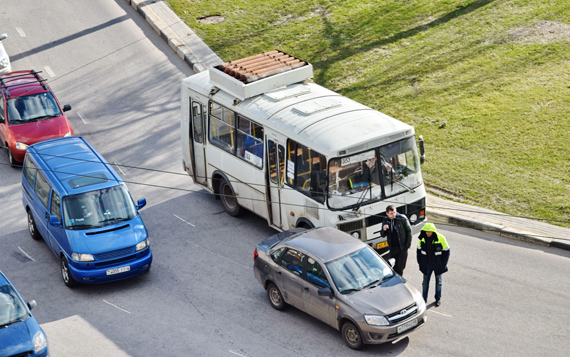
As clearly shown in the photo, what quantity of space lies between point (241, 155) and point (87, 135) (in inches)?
267

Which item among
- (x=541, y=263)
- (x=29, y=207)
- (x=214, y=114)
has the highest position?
(x=214, y=114)

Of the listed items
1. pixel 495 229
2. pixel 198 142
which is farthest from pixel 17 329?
pixel 495 229

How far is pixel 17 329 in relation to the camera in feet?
37.6

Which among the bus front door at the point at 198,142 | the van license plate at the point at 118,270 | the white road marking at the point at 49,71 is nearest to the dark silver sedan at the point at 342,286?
the van license plate at the point at 118,270

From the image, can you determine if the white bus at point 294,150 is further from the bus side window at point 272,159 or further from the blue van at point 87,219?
the blue van at point 87,219

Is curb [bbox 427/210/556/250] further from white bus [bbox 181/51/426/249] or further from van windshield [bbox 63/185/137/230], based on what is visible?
van windshield [bbox 63/185/137/230]

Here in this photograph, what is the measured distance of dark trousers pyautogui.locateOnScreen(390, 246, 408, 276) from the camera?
13398mm

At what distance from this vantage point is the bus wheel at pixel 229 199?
1672 centimetres

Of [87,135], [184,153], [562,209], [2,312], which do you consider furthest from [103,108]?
[562,209]

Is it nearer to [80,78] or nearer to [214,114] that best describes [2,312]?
[214,114]

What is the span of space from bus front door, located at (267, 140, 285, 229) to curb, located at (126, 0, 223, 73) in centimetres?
956

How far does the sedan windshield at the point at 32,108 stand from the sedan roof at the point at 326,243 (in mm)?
9615

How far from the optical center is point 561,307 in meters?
12.8

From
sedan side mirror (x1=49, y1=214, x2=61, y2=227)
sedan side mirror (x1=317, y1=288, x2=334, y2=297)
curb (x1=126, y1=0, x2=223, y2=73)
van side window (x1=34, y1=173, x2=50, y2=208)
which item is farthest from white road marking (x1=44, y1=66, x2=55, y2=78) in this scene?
sedan side mirror (x1=317, y1=288, x2=334, y2=297)
